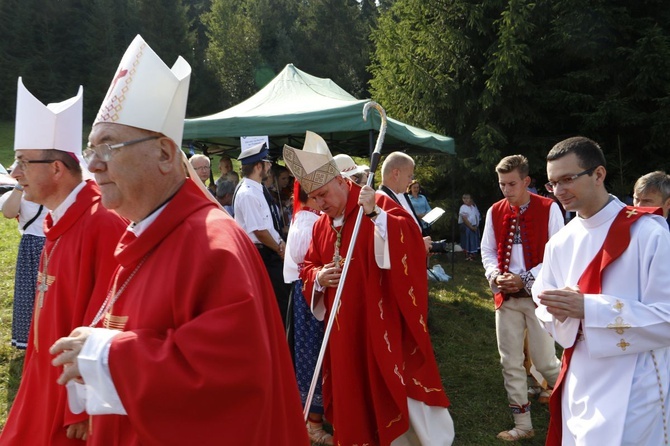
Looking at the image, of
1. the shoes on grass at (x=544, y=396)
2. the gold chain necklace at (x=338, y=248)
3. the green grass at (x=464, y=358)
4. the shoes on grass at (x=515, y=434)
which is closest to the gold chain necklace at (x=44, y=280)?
the gold chain necklace at (x=338, y=248)

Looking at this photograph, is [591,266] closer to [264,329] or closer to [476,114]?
[264,329]

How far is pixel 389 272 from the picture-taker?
397cm

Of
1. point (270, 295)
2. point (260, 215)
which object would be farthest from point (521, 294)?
point (270, 295)

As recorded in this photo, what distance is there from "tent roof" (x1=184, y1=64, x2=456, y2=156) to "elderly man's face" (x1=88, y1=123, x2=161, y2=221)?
5.56 metres

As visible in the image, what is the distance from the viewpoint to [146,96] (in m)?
2.03

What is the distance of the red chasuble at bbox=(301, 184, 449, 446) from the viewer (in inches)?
152

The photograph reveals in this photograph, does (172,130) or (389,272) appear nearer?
(172,130)

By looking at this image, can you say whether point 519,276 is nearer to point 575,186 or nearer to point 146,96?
point 575,186

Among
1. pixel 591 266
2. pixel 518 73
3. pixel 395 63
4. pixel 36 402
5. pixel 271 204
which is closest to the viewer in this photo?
pixel 36 402

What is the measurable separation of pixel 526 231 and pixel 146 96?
3475 mm

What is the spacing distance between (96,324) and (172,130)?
29.9 inches

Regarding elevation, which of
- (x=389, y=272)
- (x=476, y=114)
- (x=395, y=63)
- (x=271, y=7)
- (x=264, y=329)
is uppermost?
(x=271, y=7)

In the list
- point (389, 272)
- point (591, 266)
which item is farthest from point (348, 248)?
point (591, 266)

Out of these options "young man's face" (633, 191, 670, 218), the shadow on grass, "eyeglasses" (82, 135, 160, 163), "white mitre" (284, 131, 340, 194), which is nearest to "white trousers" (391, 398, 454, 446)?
the shadow on grass
